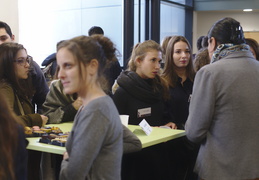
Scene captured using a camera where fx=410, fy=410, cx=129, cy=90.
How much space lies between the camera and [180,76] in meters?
3.73

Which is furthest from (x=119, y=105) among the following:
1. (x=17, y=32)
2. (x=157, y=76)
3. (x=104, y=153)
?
(x=17, y=32)

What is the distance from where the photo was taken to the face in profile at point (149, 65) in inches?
132

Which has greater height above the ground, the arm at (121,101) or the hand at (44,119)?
the arm at (121,101)

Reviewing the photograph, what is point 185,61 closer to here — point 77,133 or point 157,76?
point 157,76

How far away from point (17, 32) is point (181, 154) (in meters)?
2.88

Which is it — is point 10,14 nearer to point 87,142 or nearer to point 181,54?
point 181,54

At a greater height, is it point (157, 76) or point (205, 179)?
point (157, 76)

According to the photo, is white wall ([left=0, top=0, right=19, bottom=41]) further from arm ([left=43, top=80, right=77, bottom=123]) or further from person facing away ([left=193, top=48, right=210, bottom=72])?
person facing away ([left=193, top=48, right=210, bottom=72])

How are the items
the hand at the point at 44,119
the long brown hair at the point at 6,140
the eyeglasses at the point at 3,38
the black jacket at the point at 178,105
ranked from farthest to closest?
1. the eyeglasses at the point at 3,38
2. the black jacket at the point at 178,105
3. the hand at the point at 44,119
4. the long brown hair at the point at 6,140

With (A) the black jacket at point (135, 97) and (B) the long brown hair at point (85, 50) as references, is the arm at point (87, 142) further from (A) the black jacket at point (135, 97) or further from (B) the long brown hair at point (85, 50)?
(A) the black jacket at point (135, 97)

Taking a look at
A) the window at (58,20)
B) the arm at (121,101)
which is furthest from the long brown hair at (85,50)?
the window at (58,20)

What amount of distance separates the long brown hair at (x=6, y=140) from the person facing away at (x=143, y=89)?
6.11ft

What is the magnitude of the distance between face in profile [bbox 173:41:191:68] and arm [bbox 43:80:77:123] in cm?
105

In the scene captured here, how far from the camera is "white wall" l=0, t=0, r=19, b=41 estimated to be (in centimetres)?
505
